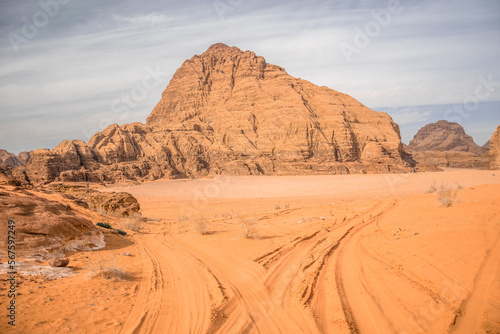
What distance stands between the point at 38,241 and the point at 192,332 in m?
4.95

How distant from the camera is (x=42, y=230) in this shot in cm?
693

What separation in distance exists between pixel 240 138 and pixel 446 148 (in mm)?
98638

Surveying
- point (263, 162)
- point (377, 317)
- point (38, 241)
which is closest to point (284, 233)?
point (377, 317)

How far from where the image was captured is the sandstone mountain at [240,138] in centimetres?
5388

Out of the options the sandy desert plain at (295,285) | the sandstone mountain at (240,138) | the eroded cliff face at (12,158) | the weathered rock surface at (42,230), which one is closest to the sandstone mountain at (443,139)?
the sandstone mountain at (240,138)

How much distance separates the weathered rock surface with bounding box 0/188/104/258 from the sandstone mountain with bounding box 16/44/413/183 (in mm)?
42136

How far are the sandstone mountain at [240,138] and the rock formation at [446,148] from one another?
2044cm

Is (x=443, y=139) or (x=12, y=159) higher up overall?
(x=443, y=139)

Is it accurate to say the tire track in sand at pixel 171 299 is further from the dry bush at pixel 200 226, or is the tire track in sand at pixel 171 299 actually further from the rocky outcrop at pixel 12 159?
the rocky outcrop at pixel 12 159

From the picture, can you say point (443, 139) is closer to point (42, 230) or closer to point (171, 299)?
point (171, 299)

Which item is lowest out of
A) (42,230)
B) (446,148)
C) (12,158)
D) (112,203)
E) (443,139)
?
(112,203)

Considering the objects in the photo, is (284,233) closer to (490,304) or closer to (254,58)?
(490,304)

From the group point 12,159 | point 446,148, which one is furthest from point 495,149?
point 12,159

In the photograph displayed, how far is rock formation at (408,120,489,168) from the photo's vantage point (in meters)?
78.0
